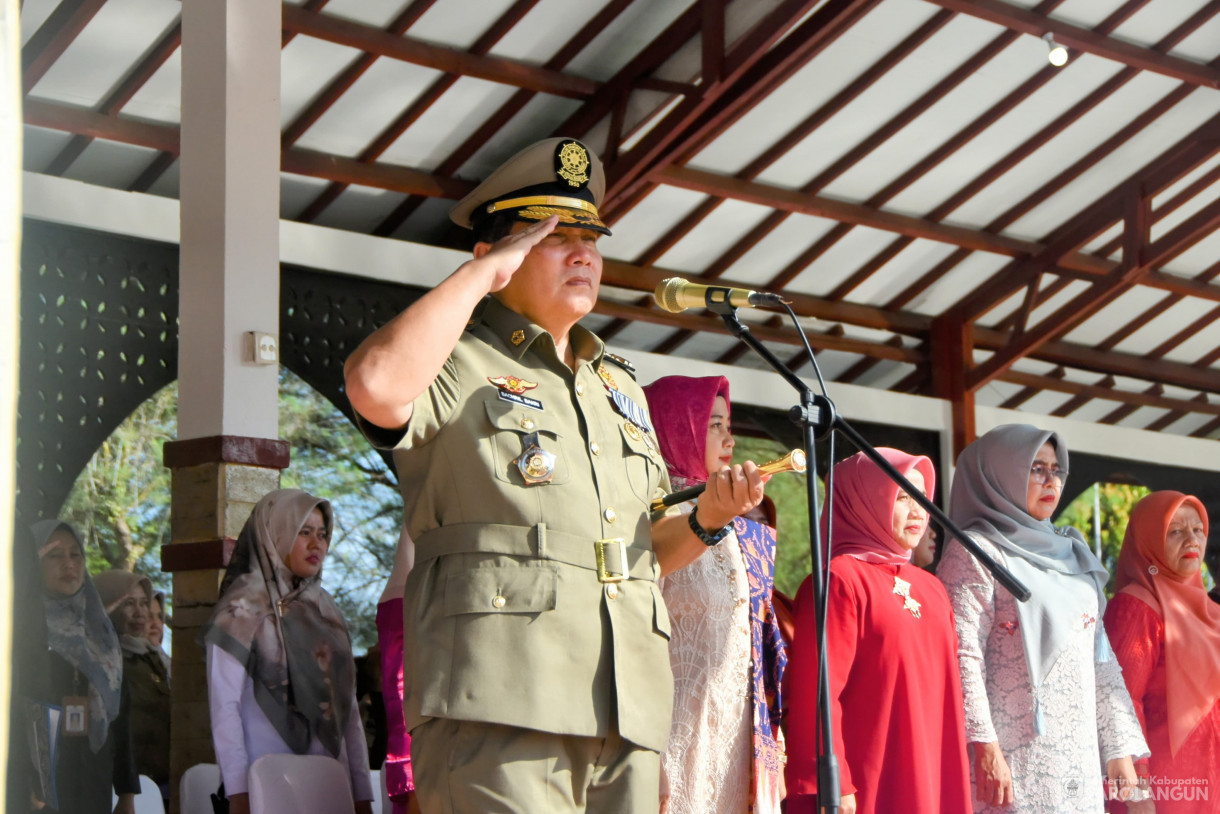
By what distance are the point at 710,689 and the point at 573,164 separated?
1059 mm

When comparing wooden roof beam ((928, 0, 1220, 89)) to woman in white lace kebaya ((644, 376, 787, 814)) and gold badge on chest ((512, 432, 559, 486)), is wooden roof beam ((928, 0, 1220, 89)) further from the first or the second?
gold badge on chest ((512, 432, 559, 486))

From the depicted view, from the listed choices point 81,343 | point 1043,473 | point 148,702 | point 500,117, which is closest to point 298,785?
point 1043,473

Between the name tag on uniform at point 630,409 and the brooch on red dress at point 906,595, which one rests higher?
the name tag on uniform at point 630,409

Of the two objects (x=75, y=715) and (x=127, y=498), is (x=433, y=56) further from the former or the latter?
(x=127, y=498)

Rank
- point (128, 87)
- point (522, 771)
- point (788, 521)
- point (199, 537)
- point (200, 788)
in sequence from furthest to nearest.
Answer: point (788, 521) → point (128, 87) → point (199, 537) → point (200, 788) → point (522, 771)

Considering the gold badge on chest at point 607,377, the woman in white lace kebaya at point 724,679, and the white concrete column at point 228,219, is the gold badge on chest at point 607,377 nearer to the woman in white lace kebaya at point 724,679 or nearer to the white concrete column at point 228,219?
the woman in white lace kebaya at point 724,679

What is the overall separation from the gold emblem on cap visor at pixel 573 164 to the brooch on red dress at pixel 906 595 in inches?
52.7

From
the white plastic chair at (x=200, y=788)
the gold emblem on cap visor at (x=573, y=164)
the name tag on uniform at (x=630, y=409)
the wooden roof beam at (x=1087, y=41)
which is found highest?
the wooden roof beam at (x=1087, y=41)

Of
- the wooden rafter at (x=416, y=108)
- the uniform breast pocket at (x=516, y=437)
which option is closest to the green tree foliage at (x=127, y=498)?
the wooden rafter at (x=416, y=108)

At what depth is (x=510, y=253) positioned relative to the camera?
174cm

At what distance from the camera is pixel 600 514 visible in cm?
179

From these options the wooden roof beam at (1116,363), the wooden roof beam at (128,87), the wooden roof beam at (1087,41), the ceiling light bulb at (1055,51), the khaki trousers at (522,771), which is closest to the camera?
the khaki trousers at (522,771)

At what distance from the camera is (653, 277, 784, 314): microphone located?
194cm

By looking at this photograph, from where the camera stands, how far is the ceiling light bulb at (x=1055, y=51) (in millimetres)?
7184
